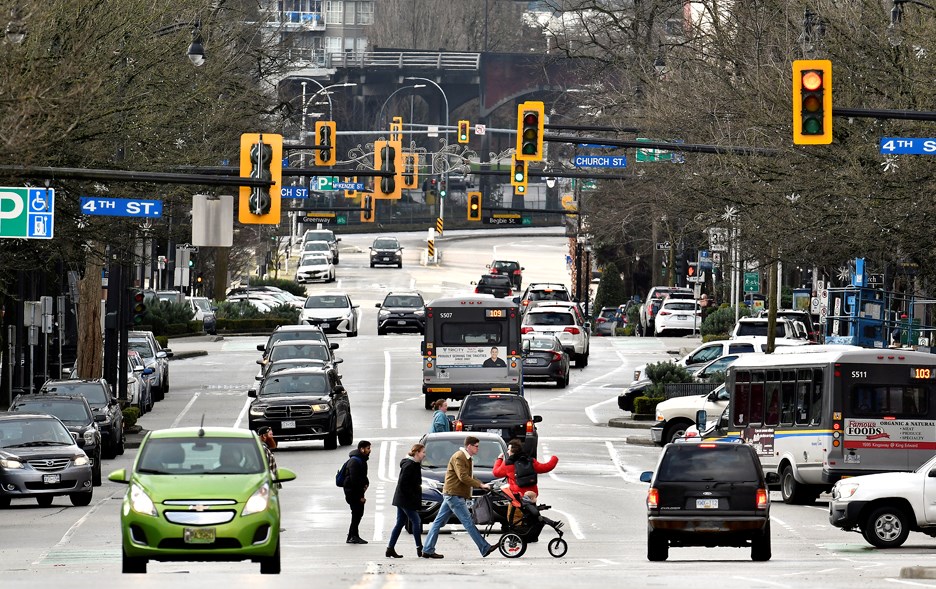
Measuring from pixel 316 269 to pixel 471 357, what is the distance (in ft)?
200

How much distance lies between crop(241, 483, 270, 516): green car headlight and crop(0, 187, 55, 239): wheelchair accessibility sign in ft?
34.9

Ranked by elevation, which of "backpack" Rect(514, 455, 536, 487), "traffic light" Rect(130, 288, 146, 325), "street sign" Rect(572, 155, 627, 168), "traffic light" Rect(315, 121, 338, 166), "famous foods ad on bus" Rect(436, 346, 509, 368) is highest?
"traffic light" Rect(315, 121, 338, 166)

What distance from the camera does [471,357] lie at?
4350cm

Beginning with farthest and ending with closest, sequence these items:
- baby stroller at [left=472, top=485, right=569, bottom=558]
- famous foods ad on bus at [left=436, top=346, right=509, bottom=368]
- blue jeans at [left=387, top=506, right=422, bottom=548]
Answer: famous foods ad on bus at [left=436, top=346, right=509, bottom=368], baby stroller at [left=472, top=485, right=569, bottom=558], blue jeans at [left=387, top=506, right=422, bottom=548]

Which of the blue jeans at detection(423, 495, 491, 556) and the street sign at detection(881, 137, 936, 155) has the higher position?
the street sign at detection(881, 137, 936, 155)

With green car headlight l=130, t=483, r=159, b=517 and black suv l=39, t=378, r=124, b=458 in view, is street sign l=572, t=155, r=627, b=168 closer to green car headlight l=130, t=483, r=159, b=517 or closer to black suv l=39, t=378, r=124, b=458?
black suv l=39, t=378, r=124, b=458

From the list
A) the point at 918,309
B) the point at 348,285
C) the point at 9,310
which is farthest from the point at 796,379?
the point at 348,285

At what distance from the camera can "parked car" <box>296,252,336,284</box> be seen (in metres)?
104

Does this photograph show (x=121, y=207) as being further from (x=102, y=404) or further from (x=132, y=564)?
(x=132, y=564)

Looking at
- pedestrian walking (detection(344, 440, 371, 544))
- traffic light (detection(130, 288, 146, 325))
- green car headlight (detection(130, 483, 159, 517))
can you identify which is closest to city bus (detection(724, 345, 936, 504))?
pedestrian walking (detection(344, 440, 371, 544))

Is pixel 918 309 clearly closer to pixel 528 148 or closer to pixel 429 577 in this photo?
pixel 528 148

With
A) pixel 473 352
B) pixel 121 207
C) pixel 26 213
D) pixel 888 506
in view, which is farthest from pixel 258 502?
pixel 473 352

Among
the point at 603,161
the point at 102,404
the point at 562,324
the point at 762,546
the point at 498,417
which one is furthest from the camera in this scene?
the point at 562,324

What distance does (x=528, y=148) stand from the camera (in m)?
34.2
